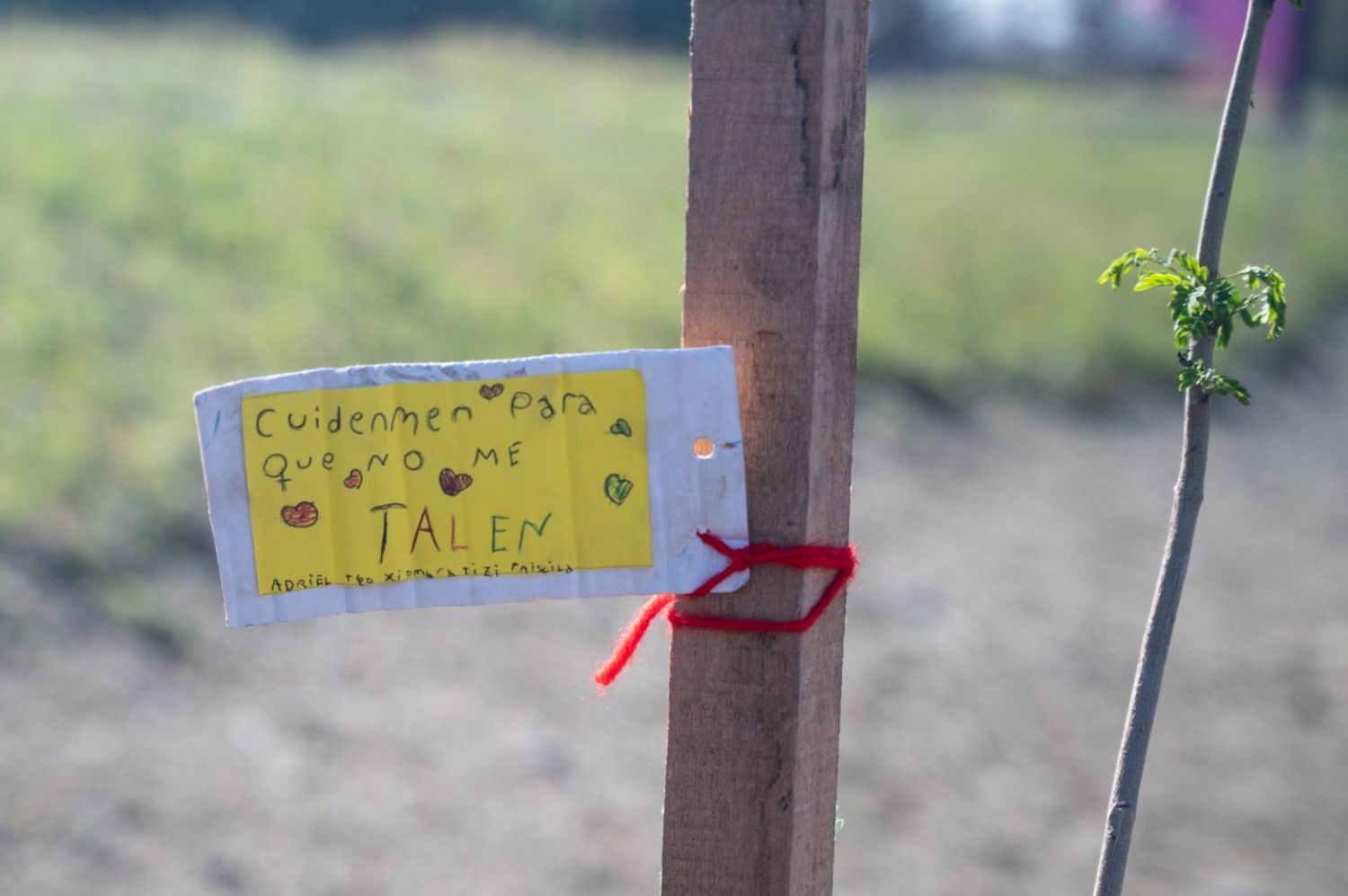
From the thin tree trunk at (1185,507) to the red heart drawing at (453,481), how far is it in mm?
597

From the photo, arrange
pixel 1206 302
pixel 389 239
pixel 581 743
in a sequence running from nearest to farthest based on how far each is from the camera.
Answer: pixel 1206 302
pixel 581 743
pixel 389 239

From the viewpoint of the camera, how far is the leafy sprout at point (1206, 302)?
3.76 feet

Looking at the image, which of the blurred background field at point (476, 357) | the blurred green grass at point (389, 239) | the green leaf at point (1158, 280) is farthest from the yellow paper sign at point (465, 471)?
the blurred green grass at point (389, 239)

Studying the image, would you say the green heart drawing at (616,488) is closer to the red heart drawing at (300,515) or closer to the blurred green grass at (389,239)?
the red heart drawing at (300,515)

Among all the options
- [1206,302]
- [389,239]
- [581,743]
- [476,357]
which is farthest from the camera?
[389,239]

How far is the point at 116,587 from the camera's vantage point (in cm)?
397

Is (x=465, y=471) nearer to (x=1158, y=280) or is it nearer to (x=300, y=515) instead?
(x=300, y=515)

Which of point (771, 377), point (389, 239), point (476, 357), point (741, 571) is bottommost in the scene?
point (476, 357)

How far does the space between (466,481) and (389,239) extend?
614 cm

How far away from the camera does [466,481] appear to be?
1.18 metres

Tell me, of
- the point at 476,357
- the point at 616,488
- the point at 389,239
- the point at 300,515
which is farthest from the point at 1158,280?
the point at 389,239

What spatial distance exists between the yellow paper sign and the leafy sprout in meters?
0.45

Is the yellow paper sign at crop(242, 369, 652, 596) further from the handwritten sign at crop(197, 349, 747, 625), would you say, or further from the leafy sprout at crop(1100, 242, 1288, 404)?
the leafy sprout at crop(1100, 242, 1288, 404)

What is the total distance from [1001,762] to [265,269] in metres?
3.91
